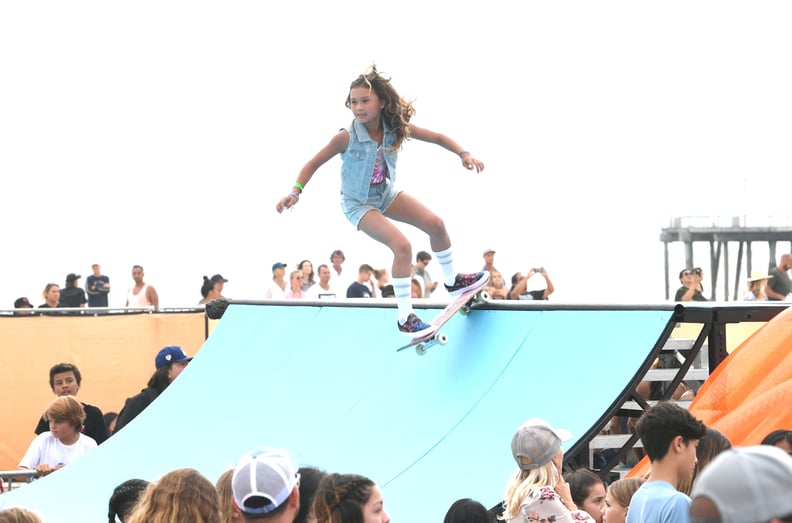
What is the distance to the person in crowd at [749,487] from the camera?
4.89 feet

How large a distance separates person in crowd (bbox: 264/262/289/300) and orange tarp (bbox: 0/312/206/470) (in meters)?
1.47

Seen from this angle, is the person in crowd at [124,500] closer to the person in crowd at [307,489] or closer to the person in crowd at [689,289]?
the person in crowd at [307,489]

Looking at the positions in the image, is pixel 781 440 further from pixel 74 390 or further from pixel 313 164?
pixel 74 390

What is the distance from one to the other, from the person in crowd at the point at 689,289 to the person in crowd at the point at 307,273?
16.9ft

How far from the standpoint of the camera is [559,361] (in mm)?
6457

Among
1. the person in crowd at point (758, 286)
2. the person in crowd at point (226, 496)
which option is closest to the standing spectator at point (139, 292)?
the person in crowd at point (758, 286)

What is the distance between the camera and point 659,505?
347cm

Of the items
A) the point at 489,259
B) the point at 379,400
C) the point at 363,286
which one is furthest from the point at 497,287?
the point at 379,400

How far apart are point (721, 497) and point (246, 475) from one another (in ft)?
5.71

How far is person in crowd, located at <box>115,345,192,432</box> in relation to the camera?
8586mm

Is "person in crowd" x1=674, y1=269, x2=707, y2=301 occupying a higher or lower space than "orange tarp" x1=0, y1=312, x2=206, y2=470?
higher

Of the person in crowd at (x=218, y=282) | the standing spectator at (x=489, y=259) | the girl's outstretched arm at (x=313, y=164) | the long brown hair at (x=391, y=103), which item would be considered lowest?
the person in crowd at (x=218, y=282)

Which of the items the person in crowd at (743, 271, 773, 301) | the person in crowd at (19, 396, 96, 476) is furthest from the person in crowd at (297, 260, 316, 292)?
the person in crowd at (19, 396, 96, 476)

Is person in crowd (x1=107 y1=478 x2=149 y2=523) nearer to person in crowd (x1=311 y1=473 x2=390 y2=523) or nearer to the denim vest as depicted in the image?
person in crowd (x1=311 y1=473 x2=390 y2=523)
